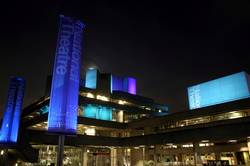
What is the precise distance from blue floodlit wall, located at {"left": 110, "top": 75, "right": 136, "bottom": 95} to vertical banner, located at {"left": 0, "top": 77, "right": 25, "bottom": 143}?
32979mm

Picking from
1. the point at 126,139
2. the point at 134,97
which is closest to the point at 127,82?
the point at 134,97

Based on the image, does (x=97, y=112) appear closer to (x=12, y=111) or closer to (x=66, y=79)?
(x=12, y=111)

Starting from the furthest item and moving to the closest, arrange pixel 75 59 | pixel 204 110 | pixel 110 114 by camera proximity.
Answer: pixel 110 114
pixel 204 110
pixel 75 59

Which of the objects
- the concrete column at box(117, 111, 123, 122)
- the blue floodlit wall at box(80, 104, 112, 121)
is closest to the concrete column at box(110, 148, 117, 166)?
the blue floodlit wall at box(80, 104, 112, 121)

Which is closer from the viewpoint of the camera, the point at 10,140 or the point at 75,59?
the point at 75,59

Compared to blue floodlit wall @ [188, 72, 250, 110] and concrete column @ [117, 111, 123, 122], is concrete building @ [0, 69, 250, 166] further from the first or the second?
blue floodlit wall @ [188, 72, 250, 110]

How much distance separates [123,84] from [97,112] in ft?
99.3

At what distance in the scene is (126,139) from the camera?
68750 millimetres

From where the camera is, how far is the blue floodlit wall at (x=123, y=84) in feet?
316

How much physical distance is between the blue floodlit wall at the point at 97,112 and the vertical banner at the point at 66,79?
93.2 ft

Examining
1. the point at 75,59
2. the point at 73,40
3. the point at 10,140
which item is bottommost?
the point at 10,140

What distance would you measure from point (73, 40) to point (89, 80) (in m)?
43.6

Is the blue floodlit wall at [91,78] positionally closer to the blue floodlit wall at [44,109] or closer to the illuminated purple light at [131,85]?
the blue floodlit wall at [44,109]

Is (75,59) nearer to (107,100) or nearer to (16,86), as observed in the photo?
(107,100)
